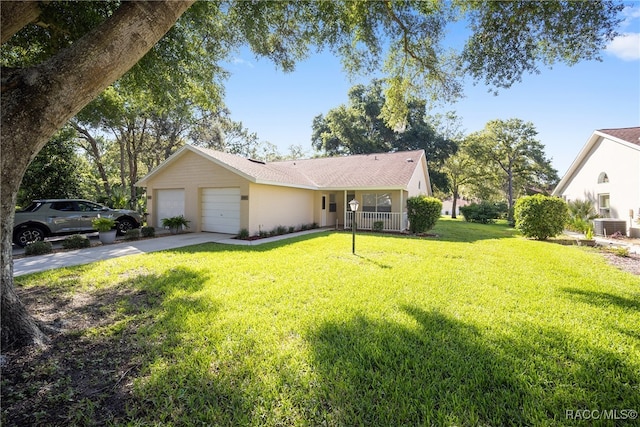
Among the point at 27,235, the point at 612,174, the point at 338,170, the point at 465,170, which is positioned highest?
the point at 465,170

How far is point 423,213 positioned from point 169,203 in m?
12.7

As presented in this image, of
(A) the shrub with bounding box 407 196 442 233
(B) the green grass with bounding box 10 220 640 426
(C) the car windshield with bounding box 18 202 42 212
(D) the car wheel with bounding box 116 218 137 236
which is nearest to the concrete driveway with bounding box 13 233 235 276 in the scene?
(B) the green grass with bounding box 10 220 640 426

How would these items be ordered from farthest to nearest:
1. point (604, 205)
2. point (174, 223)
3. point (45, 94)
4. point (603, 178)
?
point (604, 205) < point (603, 178) < point (174, 223) < point (45, 94)

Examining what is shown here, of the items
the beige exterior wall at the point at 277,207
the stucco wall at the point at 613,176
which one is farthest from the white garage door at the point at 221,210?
the stucco wall at the point at 613,176

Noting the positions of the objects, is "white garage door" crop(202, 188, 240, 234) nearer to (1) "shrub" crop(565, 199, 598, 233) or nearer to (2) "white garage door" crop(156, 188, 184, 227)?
(2) "white garage door" crop(156, 188, 184, 227)

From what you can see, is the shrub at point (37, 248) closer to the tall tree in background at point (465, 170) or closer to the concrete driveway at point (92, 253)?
the concrete driveway at point (92, 253)

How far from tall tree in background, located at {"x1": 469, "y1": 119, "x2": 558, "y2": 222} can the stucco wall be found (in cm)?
1549

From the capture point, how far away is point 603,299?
15.1 feet

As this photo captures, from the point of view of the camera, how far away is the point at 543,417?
2.08 m

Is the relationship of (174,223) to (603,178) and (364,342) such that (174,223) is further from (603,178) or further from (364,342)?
(603,178)

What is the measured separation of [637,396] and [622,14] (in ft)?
24.2

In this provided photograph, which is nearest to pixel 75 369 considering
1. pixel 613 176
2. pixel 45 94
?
pixel 45 94

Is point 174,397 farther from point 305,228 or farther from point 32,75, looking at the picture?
point 305,228

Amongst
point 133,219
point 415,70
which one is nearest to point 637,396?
point 415,70
